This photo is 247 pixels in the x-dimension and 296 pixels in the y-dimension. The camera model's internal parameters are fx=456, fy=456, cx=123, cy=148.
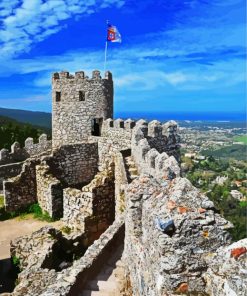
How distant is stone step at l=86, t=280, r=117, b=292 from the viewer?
891 cm

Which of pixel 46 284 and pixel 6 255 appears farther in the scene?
pixel 6 255

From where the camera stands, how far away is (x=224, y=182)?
88938 mm

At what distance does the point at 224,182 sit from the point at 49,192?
2944 inches

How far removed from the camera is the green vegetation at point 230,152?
118312mm

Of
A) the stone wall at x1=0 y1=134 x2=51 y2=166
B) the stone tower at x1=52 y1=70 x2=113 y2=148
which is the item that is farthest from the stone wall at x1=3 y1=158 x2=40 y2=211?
the stone wall at x1=0 y1=134 x2=51 y2=166

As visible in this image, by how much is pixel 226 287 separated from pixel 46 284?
23.1 ft

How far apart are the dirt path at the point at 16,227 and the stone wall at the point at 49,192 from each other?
645 mm

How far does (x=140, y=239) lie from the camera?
734 cm

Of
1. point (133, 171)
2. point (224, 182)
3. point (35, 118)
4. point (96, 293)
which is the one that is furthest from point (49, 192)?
point (35, 118)

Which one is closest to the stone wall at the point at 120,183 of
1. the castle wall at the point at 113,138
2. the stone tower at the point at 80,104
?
the castle wall at the point at 113,138

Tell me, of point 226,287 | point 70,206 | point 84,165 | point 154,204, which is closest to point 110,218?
point 70,206

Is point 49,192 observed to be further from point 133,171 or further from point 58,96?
point 58,96

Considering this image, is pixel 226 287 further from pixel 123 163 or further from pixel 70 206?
pixel 70 206

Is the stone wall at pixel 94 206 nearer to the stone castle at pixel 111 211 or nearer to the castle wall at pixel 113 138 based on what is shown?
the stone castle at pixel 111 211
